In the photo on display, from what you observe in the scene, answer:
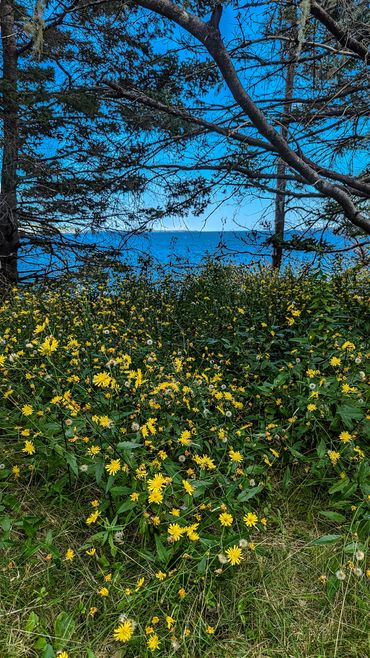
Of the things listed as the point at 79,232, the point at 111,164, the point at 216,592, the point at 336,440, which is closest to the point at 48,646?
the point at 216,592

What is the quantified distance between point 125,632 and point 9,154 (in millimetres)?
5422

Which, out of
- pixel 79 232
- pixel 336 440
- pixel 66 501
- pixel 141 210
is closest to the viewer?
pixel 66 501

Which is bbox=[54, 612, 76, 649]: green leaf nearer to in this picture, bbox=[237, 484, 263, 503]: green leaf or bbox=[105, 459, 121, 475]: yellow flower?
bbox=[105, 459, 121, 475]: yellow flower

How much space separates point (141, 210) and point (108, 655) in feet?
17.4

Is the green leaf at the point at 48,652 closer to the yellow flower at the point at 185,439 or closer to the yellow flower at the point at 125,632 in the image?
the yellow flower at the point at 125,632

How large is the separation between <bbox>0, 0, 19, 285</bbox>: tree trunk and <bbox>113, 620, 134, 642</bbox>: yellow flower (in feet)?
16.2

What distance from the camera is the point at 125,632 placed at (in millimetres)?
1328

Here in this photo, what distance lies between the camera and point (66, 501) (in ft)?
6.59

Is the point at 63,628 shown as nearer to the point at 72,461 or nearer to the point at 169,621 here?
the point at 169,621

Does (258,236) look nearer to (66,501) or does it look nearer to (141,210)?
(141,210)

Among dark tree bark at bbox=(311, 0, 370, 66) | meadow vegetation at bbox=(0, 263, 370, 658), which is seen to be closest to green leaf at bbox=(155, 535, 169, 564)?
meadow vegetation at bbox=(0, 263, 370, 658)

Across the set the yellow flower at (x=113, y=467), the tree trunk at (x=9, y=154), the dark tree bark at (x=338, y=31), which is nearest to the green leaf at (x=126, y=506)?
the yellow flower at (x=113, y=467)

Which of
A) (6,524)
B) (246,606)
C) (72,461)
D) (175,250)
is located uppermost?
(175,250)

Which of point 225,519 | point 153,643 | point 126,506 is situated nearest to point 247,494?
point 225,519
